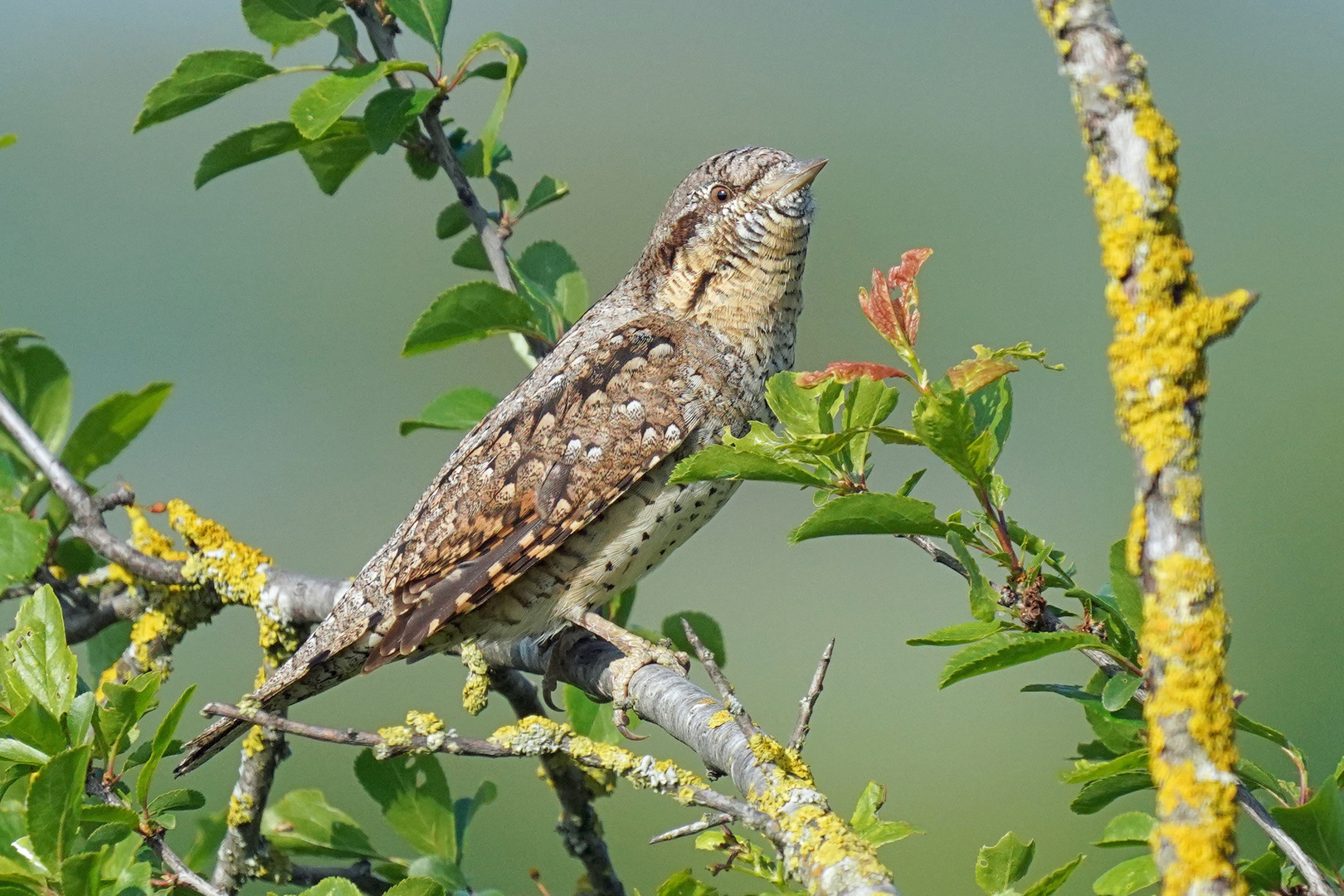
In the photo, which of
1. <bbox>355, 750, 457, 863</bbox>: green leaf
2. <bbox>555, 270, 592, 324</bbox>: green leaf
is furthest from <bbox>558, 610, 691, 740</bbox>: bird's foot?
<bbox>555, 270, 592, 324</bbox>: green leaf

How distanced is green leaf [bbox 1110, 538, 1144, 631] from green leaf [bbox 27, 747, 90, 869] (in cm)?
98

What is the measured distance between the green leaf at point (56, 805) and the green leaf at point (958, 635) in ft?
2.55

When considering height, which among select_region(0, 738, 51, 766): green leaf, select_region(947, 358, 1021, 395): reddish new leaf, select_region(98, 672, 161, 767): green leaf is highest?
select_region(947, 358, 1021, 395): reddish new leaf

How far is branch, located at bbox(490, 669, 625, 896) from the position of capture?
1861mm

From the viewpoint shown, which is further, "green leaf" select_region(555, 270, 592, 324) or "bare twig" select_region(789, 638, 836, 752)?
"green leaf" select_region(555, 270, 592, 324)

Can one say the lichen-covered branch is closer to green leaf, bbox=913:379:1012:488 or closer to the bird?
the bird

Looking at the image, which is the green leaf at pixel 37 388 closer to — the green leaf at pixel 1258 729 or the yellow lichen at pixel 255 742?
the yellow lichen at pixel 255 742

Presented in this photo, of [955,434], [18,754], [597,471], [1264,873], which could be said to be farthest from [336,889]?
[597,471]

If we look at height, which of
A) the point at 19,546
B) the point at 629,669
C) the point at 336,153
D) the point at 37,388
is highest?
the point at 336,153

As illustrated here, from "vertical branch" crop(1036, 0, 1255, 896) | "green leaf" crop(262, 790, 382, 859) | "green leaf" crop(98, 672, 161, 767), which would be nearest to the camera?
"vertical branch" crop(1036, 0, 1255, 896)

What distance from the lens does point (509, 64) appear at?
201 centimetres

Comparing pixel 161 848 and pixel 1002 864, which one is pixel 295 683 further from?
pixel 1002 864

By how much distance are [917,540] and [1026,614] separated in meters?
0.15

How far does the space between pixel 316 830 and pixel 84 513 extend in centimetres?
78
